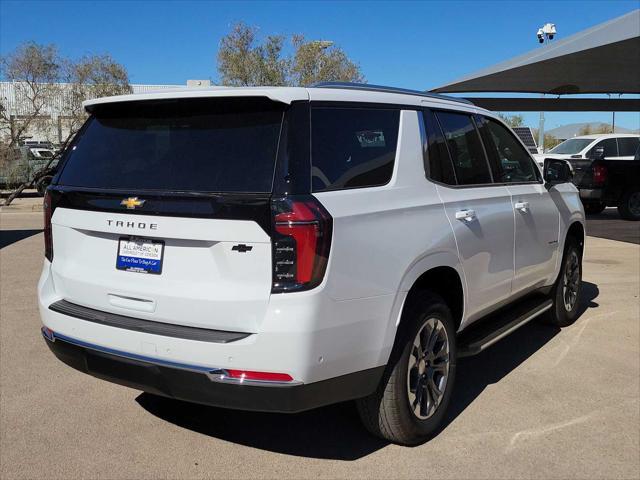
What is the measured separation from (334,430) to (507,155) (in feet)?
8.33

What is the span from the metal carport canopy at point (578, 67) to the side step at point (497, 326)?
292 inches

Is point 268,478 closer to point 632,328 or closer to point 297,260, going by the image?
point 297,260

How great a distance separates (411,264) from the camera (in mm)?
3266

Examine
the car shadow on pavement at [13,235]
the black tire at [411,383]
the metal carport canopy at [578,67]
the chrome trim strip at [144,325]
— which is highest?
the metal carport canopy at [578,67]

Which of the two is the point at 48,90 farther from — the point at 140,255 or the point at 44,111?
the point at 140,255

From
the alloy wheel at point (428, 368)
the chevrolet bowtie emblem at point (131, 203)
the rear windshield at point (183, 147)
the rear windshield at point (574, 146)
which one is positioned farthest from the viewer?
the rear windshield at point (574, 146)

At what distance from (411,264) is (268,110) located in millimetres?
1083

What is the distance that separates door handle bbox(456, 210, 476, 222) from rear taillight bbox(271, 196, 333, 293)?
4.39 feet

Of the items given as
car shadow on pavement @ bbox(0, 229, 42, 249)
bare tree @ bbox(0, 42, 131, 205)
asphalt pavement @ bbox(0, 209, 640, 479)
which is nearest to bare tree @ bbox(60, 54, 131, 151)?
bare tree @ bbox(0, 42, 131, 205)

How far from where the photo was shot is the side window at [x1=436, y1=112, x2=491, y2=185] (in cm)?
403

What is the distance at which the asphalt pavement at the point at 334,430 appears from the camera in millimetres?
3311

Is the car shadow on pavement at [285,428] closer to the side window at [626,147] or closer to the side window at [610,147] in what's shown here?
the side window at [610,147]

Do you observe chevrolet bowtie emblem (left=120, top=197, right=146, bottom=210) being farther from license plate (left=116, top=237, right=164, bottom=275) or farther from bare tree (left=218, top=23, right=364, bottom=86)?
bare tree (left=218, top=23, right=364, bottom=86)

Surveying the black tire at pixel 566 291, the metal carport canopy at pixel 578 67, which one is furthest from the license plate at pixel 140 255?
the metal carport canopy at pixel 578 67
